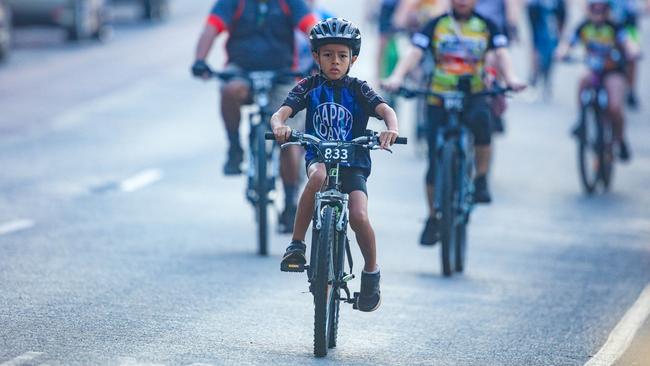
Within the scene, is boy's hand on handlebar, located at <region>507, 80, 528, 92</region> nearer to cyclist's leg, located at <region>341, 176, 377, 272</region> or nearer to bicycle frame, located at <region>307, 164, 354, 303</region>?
cyclist's leg, located at <region>341, 176, 377, 272</region>

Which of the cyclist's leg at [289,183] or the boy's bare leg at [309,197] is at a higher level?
the boy's bare leg at [309,197]

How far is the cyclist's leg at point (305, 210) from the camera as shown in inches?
324

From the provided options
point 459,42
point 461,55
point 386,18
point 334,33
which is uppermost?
point 334,33

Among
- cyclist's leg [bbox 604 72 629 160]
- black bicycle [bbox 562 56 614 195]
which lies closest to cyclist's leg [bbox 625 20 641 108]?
cyclist's leg [bbox 604 72 629 160]

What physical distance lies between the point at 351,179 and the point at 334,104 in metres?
0.41

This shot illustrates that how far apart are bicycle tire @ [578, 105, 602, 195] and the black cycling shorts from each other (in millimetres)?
4877

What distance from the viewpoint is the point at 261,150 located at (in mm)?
11812

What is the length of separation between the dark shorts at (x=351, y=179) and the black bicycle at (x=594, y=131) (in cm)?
867

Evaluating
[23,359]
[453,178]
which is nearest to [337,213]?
[23,359]

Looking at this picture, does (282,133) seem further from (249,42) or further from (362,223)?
(249,42)

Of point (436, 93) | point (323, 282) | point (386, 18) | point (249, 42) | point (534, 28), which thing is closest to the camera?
point (323, 282)

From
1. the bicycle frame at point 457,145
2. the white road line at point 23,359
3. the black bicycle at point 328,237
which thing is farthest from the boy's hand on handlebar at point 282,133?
the bicycle frame at point 457,145

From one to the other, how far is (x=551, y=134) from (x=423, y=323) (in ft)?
44.8

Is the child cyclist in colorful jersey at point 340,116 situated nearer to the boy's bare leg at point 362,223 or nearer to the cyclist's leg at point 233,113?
the boy's bare leg at point 362,223
